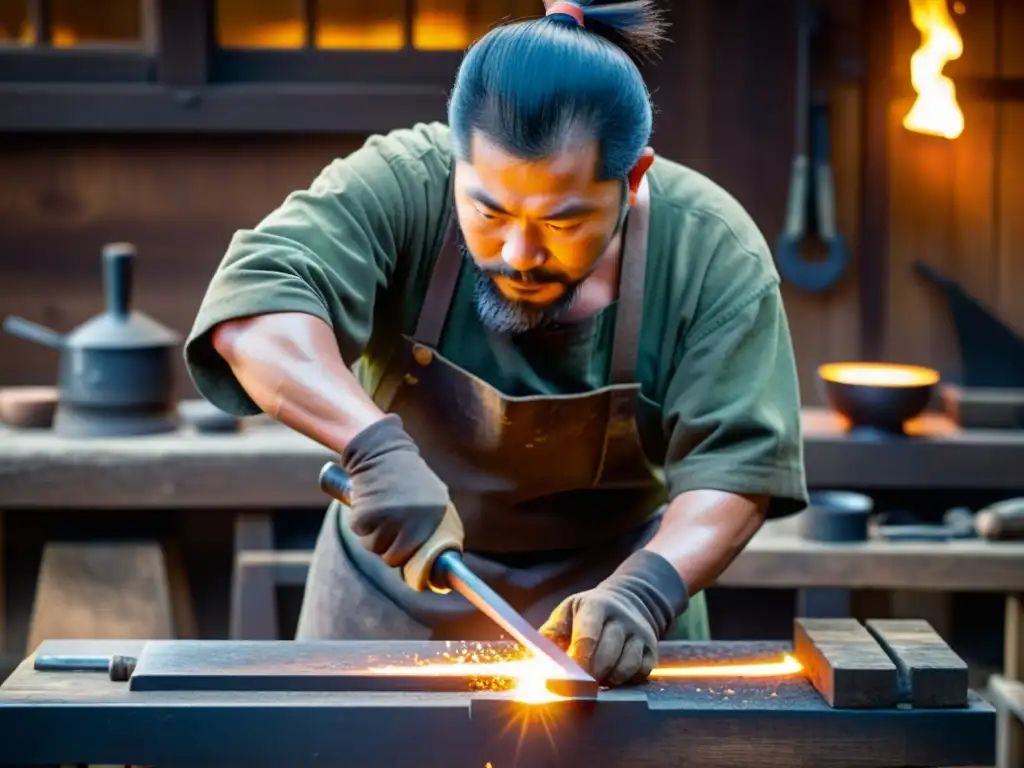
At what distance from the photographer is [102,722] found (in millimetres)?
2676

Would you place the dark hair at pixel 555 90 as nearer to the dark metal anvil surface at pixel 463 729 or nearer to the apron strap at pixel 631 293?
the apron strap at pixel 631 293

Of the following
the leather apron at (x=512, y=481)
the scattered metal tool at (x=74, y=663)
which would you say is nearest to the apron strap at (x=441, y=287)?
the leather apron at (x=512, y=481)

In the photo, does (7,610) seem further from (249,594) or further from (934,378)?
(934,378)

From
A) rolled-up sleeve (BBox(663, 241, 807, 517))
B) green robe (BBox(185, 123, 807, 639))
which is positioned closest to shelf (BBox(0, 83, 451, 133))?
green robe (BBox(185, 123, 807, 639))

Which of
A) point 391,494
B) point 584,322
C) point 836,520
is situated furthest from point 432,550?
point 836,520

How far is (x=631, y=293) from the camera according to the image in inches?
123

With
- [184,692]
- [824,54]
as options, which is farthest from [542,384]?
[824,54]

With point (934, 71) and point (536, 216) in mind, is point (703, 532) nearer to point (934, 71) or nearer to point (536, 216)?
point (536, 216)

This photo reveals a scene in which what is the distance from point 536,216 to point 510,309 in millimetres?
297

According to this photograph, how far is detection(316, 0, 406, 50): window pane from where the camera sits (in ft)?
17.7

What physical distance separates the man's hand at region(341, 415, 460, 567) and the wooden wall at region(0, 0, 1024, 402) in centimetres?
272

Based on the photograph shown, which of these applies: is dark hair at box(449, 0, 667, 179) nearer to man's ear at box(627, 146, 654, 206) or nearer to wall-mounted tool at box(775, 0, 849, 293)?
man's ear at box(627, 146, 654, 206)

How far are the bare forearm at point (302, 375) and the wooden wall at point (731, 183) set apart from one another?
259 centimetres

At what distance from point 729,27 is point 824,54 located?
0.30 m
